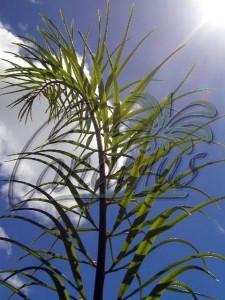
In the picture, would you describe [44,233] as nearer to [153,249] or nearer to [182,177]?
[153,249]

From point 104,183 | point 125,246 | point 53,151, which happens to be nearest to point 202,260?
point 125,246

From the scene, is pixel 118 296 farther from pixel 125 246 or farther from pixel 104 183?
pixel 104 183

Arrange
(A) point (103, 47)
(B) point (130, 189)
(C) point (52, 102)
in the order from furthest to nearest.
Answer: (C) point (52, 102) → (A) point (103, 47) → (B) point (130, 189)

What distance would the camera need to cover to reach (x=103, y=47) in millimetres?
2256

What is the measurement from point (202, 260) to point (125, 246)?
28 centimetres

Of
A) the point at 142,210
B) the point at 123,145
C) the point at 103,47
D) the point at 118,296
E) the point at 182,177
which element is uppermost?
the point at 103,47

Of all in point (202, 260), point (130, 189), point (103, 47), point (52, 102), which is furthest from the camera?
point (52, 102)

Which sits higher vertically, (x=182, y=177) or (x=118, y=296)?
(x=182, y=177)

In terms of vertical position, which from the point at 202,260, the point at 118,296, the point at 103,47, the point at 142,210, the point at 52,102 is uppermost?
the point at 103,47

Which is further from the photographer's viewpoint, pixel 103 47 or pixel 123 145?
pixel 103 47

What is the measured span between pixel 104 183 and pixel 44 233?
304mm

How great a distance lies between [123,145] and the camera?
2043 millimetres

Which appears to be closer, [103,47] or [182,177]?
[182,177]

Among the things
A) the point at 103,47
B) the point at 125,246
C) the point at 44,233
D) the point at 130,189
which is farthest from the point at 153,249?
the point at 103,47
